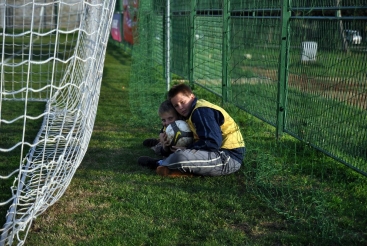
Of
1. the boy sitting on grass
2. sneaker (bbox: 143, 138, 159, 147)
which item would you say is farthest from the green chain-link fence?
sneaker (bbox: 143, 138, 159, 147)

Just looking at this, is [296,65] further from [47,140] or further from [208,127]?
[47,140]

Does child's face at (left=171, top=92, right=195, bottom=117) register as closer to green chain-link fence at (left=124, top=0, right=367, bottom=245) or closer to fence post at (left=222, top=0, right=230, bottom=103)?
green chain-link fence at (left=124, top=0, right=367, bottom=245)

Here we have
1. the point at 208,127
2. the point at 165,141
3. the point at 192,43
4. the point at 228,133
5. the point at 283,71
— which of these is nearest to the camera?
the point at 208,127

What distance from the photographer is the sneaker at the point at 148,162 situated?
4.95 meters

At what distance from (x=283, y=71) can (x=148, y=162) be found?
1752mm

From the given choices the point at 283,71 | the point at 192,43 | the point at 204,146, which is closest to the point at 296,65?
the point at 283,71

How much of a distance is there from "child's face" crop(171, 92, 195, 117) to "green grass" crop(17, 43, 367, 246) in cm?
65

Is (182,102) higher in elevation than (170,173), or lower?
higher

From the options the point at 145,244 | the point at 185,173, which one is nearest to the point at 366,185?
the point at 185,173

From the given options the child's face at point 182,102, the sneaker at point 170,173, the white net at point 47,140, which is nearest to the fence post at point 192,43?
the white net at point 47,140

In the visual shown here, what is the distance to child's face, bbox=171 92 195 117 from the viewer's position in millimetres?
4895

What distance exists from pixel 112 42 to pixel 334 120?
55.2 feet

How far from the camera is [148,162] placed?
500cm

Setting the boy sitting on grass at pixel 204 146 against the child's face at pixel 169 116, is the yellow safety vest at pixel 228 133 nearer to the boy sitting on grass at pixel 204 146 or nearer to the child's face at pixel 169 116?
the boy sitting on grass at pixel 204 146
